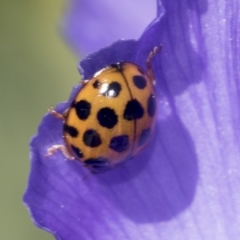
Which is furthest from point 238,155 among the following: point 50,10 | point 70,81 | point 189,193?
point 50,10

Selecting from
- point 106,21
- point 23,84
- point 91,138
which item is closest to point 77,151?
point 91,138

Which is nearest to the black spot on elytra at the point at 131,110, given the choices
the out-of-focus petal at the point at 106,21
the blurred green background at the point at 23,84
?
the out-of-focus petal at the point at 106,21

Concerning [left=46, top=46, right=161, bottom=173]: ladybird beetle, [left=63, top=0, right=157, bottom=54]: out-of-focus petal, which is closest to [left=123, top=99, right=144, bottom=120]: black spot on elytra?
[left=46, top=46, right=161, bottom=173]: ladybird beetle

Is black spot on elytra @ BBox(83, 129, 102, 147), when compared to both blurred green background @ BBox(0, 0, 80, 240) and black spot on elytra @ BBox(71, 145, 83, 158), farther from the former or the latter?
blurred green background @ BBox(0, 0, 80, 240)

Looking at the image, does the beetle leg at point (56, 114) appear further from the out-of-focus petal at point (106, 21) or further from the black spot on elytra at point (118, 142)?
the out-of-focus petal at point (106, 21)

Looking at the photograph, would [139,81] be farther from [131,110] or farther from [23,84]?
[23,84]
